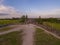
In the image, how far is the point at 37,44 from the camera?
58.1 ft

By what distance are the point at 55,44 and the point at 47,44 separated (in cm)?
105

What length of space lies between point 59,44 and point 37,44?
2.89m

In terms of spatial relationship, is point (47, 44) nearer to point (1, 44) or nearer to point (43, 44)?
point (43, 44)

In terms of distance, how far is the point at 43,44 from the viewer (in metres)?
17.8

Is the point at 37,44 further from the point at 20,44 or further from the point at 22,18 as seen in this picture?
the point at 22,18

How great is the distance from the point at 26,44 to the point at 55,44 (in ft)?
12.9

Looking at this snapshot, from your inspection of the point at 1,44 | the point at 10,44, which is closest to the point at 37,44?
the point at 10,44

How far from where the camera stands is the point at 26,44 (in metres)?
16.8

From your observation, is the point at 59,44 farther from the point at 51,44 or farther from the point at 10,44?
the point at 10,44

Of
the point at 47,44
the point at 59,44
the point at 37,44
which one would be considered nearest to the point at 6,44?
the point at 37,44

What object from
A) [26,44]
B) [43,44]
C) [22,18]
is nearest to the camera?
[26,44]

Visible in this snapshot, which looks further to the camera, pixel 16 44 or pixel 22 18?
pixel 22 18

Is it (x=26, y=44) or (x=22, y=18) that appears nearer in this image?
(x=26, y=44)

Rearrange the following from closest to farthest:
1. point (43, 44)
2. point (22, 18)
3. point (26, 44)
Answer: point (26, 44) < point (43, 44) < point (22, 18)
